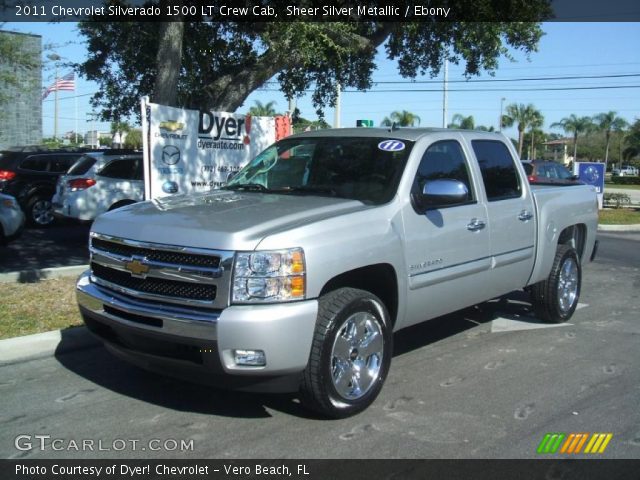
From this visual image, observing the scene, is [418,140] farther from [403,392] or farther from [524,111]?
[524,111]

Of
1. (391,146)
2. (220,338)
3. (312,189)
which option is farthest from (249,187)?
(220,338)

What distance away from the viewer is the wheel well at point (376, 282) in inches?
171

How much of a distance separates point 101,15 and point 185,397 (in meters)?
8.84

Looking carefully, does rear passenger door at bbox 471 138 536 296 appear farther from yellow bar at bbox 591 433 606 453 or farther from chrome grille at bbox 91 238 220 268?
chrome grille at bbox 91 238 220 268

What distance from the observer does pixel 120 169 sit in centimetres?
1280

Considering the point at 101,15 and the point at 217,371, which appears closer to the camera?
the point at 217,371

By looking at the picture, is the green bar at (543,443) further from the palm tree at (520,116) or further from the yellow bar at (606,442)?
the palm tree at (520,116)

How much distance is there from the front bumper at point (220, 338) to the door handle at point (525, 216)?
2.92m

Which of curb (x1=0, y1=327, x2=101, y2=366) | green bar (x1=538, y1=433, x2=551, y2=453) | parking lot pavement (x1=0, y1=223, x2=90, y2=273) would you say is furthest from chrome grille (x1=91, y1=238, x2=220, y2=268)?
parking lot pavement (x1=0, y1=223, x2=90, y2=273)

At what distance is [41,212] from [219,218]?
12.5m

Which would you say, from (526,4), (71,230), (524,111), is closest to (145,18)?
(71,230)

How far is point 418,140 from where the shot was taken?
5.20m

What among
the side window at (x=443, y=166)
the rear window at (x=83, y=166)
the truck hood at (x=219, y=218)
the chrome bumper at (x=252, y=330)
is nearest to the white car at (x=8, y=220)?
the rear window at (x=83, y=166)

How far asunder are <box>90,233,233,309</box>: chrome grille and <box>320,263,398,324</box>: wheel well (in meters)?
0.78
